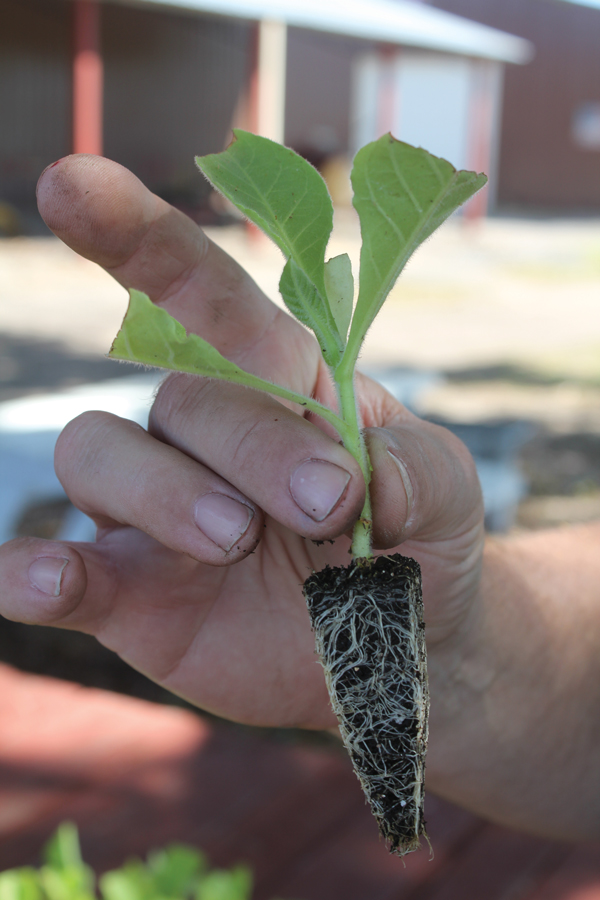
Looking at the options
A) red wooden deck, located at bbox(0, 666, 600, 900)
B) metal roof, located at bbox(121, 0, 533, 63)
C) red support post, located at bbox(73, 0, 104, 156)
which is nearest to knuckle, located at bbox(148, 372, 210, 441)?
red wooden deck, located at bbox(0, 666, 600, 900)

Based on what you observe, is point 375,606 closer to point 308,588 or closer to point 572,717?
point 308,588

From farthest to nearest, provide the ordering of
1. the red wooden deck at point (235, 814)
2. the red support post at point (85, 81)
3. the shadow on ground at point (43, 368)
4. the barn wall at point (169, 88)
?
the barn wall at point (169, 88), the red support post at point (85, 81), the shadow on ground at point (43, 368), the red wooden deck at point (235, 814)

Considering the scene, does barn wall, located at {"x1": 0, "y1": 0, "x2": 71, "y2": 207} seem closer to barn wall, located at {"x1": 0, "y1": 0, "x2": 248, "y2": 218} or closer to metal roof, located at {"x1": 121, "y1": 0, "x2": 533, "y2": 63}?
Answer: barn wall, located at {"x1": 0, "y1": 0, "x2": 248, "y2": 218}

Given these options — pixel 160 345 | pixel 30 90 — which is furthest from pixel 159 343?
pixel 30 90

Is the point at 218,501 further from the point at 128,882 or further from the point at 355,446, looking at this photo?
the point at 128,882

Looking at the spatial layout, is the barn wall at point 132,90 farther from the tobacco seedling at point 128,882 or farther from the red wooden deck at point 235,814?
the tobacco seedling at point 128,882

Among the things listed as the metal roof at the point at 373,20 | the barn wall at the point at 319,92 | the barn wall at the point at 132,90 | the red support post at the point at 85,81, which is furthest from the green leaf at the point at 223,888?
the barn wall at the point at 319,92

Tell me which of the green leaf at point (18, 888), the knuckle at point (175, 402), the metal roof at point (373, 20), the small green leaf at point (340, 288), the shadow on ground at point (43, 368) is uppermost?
the metal roof at point (373, 20)
